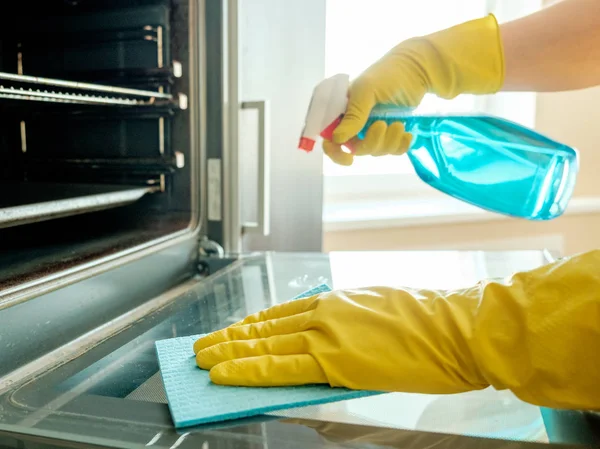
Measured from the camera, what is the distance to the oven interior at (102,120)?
102 cm

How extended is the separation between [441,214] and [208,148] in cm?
91

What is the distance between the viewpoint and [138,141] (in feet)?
3.59

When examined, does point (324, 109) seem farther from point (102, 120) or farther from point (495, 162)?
point (102, 120)

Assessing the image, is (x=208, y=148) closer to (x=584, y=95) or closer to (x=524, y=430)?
(x=524, y=430)

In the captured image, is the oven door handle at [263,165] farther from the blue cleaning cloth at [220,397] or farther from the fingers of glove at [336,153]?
the blue cleaning cloth at [220,397]

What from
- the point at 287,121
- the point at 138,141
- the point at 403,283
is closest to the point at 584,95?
the point at 287,121

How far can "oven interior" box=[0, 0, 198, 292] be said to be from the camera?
1.02 m

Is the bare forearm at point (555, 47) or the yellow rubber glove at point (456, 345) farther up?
the bare forearm at point (555, 47)

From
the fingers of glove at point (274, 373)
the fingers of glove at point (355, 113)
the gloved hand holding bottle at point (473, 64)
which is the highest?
the gloved hand holding bottle at point (473, 64)

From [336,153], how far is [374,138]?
3.0 inches

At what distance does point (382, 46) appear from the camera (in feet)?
6.28

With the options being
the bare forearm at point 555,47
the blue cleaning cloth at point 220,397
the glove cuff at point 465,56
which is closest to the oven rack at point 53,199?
the blue cleaning cloth at point 220,397

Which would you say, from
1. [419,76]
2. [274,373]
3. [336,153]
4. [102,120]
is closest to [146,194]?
[102,120]

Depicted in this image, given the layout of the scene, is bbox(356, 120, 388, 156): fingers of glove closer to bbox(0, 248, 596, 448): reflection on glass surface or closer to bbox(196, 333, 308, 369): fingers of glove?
bbox(0, 248, 596, 448): reflection on glass surface
